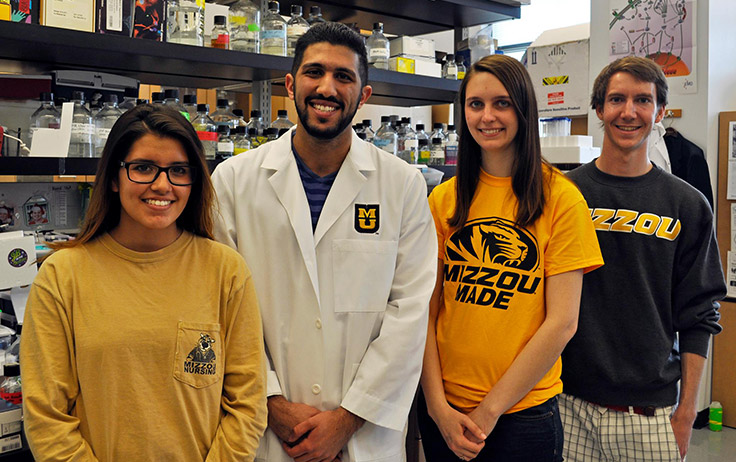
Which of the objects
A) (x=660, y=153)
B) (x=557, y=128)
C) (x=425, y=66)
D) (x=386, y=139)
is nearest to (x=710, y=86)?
(x=660, y=153)

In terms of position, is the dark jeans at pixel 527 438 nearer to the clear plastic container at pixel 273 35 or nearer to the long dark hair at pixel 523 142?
the long dark hair at pixel 523 142

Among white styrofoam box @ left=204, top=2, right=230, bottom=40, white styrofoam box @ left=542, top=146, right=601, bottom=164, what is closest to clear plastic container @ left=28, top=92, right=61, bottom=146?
white styrofoam box @ left=204, top=2, right=230, bottom=40

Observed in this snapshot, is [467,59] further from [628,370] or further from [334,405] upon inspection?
[334,405]

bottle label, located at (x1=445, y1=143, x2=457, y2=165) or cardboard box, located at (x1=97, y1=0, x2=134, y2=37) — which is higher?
cardboard box, located at (x1=97, y1=0, x2=134, y2=37)

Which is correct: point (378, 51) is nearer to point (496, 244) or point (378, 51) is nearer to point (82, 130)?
point (82, 130)

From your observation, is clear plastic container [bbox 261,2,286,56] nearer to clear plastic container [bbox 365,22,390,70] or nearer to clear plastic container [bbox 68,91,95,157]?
clear plastic container [bbox 365,22,390,70]

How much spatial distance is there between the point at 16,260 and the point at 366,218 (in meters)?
1.02

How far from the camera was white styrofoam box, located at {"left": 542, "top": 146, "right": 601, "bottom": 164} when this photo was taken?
3.18 m

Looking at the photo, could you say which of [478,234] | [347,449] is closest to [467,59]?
[478,234]

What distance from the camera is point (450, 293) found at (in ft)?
5.57

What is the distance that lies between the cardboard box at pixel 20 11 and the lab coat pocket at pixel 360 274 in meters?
1.07

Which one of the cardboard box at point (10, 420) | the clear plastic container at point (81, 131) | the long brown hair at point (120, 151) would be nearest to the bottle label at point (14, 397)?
the cardboard box at point (10, 420)

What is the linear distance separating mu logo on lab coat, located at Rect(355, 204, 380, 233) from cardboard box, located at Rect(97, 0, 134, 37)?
951mm

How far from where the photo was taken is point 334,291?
1.60 meters
